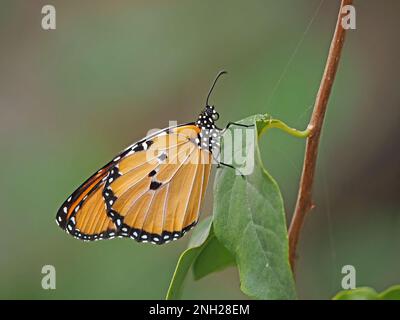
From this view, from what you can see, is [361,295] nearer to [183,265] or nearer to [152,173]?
[183,265]

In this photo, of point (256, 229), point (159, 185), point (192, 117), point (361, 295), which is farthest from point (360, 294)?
point (192, 117)

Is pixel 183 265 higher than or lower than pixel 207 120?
lower

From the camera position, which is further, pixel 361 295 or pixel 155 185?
pixel 155 185

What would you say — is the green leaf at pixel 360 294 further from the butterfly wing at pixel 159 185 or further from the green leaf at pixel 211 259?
the butterfly wing at pixel 159 185

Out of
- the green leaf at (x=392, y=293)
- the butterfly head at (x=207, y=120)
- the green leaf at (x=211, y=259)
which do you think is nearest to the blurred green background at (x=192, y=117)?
the butterfly head at (x=207, y=120)

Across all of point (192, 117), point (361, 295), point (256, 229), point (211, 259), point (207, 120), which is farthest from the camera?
point (192, 117)

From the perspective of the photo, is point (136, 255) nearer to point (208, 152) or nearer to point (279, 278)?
point (208, 152)

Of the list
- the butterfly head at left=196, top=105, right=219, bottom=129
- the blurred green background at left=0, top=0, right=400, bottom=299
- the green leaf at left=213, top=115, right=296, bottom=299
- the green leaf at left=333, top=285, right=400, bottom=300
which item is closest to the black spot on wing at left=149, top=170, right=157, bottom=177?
Answer: the butterfly head at left=196, top=105, right=219, bottom=129
